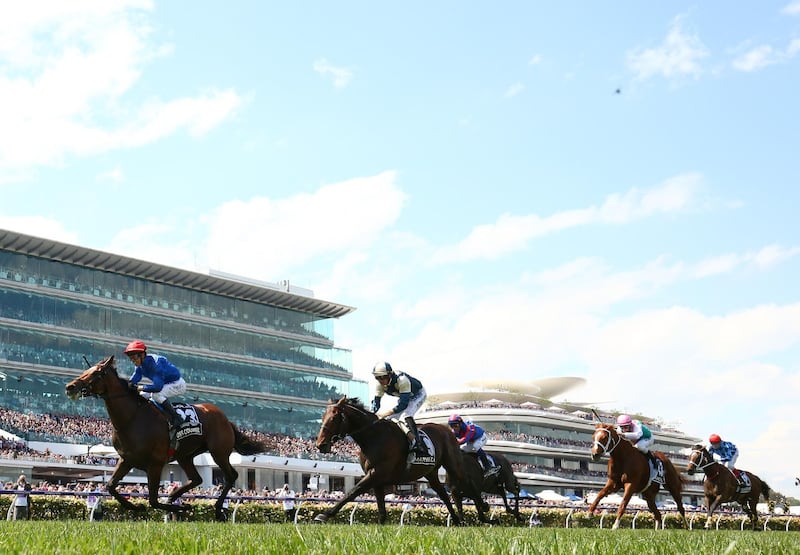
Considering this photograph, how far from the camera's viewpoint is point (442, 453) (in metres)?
14.9

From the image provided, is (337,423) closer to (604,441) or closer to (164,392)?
(164,392)

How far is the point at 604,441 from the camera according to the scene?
1678 cm

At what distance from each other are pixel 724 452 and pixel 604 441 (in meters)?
7.17

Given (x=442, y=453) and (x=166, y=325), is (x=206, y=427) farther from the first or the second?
(x=166, y=325)

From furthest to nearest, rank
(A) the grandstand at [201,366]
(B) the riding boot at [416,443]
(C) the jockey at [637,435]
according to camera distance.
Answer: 1. (A) the grandstand at [201,366]
2. (C) the jockey at [637,435]
3. (B) the riding boot at [416,443]

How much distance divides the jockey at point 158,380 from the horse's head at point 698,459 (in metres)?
12.5

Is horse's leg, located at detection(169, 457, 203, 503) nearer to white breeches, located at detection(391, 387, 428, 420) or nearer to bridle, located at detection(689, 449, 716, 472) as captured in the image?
white breeches, located at detection(391, 387, 428, 420)

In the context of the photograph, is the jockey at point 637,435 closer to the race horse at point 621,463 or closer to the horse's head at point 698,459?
the race horse at point 621,463

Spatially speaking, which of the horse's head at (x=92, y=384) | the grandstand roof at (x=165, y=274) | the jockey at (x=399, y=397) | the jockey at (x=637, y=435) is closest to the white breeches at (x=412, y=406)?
the jockey at (x=399, y=397)

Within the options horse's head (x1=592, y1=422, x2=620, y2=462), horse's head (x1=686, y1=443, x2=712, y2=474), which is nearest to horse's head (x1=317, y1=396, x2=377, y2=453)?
horse's head (x1=592, y1=422, x2=620, y2=462)

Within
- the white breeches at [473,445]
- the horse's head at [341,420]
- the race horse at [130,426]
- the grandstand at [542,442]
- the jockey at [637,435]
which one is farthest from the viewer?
the grandstand at [542,442]

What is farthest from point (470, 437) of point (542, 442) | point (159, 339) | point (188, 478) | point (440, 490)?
point (542, 442)

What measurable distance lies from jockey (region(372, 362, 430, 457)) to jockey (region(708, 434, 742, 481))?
35.4 ft

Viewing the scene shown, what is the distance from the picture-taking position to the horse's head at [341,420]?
43.7ft
